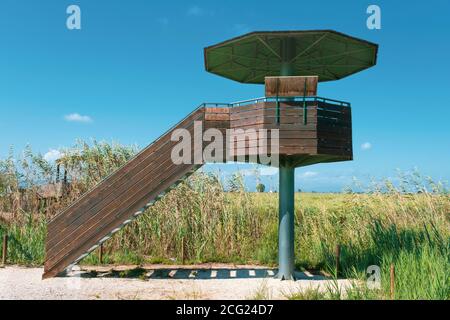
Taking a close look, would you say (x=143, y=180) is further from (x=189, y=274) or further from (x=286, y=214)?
(x=286, y=214)

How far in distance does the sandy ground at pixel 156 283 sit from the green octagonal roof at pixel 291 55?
235 inches

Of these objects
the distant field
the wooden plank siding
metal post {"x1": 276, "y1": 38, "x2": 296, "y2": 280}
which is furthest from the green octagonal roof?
the distant field

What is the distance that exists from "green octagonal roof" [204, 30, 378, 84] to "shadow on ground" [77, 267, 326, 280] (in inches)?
236

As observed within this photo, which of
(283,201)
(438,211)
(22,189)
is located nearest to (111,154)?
(22,189)

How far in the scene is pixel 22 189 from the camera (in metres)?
16.7

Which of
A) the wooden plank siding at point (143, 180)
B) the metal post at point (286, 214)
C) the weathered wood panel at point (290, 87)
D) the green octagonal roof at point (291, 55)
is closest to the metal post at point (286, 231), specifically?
the metal post at point (286, 214)

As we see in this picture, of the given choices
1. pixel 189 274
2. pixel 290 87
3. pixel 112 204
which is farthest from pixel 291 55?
pixel 189 274

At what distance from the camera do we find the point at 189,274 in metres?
12.7

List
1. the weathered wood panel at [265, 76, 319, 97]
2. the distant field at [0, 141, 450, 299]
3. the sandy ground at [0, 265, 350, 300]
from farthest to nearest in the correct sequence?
the distant field at [0, 141, 450, 299] < the weathered wood panel at [265, 76, 319, 97] < the sandy ground at [0, 265, 350, 300]

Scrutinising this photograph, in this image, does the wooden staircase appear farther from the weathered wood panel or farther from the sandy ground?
the weathered wood panel

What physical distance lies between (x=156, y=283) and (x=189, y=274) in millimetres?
1569

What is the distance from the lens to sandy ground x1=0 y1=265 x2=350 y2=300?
988cm

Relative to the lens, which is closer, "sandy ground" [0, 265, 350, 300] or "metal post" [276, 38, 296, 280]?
"sandy ground" [0, 265, 350, 300]
